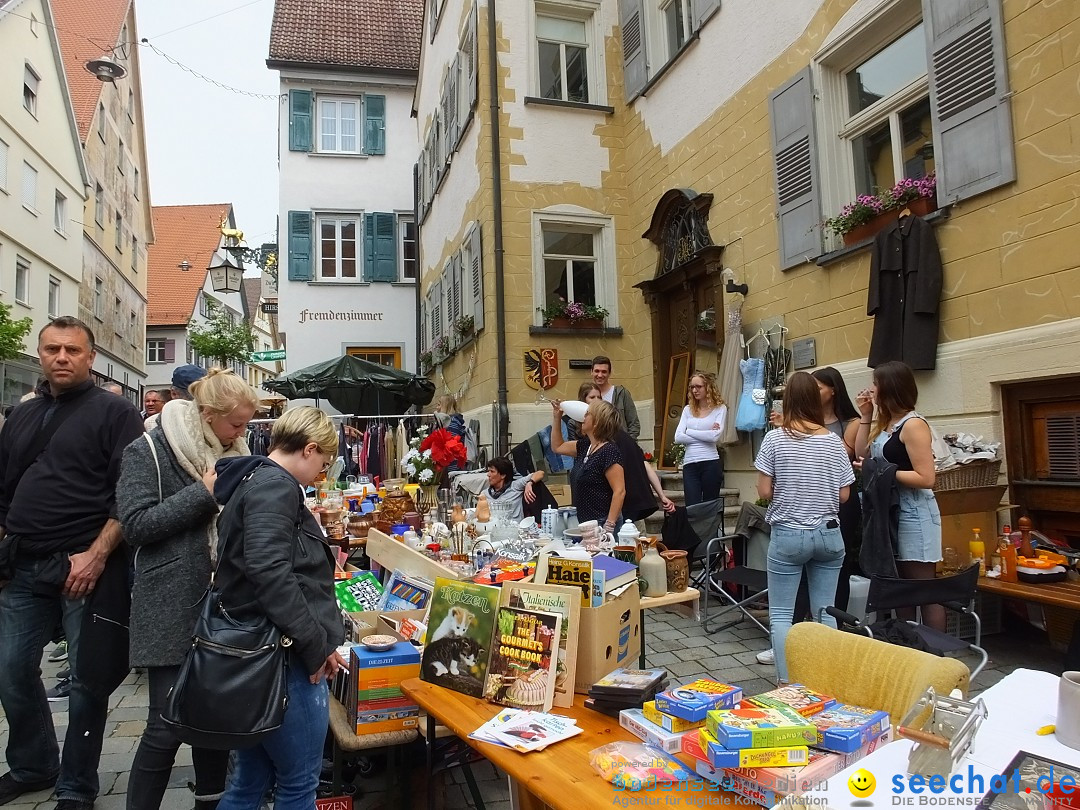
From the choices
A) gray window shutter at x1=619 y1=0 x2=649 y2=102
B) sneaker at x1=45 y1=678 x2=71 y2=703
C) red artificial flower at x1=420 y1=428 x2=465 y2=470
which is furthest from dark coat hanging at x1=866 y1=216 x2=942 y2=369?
sneaker at x1=45 y1=678 x2=71 y2=703

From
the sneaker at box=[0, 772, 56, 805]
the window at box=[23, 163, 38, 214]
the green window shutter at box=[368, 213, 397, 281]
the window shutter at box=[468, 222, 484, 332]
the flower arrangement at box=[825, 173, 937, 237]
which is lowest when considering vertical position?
the sneaker at box=[0, 772, 56, 805]

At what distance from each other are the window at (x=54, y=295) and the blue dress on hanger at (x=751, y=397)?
61.6 ft

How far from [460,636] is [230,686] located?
0.78m

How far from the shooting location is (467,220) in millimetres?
10930

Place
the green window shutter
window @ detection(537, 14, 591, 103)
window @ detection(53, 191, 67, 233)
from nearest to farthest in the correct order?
window @ detection(537, 14, 591, 103) → the green window shutter → window @ detection(53, 191, 67, 233)

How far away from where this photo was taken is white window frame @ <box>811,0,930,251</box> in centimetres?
582

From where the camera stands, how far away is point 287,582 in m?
2.04

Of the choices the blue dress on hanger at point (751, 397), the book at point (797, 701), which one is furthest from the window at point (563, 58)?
the book at point (797, 701)

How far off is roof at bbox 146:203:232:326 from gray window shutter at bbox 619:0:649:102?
27235mm

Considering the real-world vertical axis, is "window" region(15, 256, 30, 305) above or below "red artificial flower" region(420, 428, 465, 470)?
above

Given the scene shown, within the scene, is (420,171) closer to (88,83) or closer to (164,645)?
(88,83)

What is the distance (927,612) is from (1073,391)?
177 cm

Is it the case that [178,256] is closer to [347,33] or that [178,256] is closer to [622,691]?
[347,33]

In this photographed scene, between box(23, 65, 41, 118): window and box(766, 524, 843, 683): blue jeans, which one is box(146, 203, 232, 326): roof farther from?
box(766, 524, 843, 683): blue jeans
